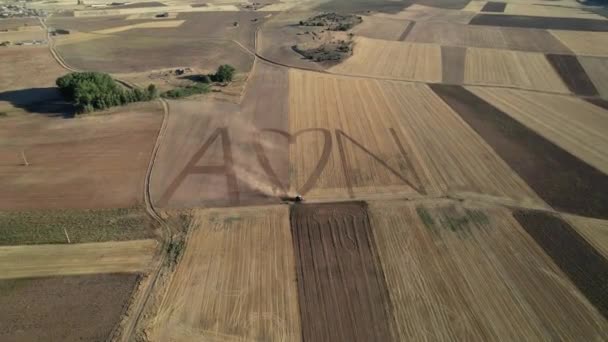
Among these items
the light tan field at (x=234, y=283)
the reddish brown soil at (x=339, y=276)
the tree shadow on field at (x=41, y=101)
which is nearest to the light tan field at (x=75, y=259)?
the light tan field at (x=234, y=283)

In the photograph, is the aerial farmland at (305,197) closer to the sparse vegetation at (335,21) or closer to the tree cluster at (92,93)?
the tree cluster at (92,93)

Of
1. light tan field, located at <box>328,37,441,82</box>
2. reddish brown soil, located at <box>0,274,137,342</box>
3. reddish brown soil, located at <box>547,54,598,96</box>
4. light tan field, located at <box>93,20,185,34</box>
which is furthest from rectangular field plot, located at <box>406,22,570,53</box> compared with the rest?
reddish brown soil, located at <box>0,274,137,342</box>

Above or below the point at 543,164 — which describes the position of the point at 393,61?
above

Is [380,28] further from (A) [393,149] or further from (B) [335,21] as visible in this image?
(A) [393,149]

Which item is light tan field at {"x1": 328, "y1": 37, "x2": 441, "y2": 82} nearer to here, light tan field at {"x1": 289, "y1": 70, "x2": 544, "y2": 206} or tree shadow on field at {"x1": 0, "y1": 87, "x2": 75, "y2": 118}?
light tan field at {"x1": 289, "y1": 70, "x2": 544, "y2": 206}

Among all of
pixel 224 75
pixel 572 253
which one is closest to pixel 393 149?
pixel 572 253

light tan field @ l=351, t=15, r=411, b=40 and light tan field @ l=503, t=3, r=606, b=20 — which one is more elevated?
light tan field @ l=503, t=3, r=606, b=20
